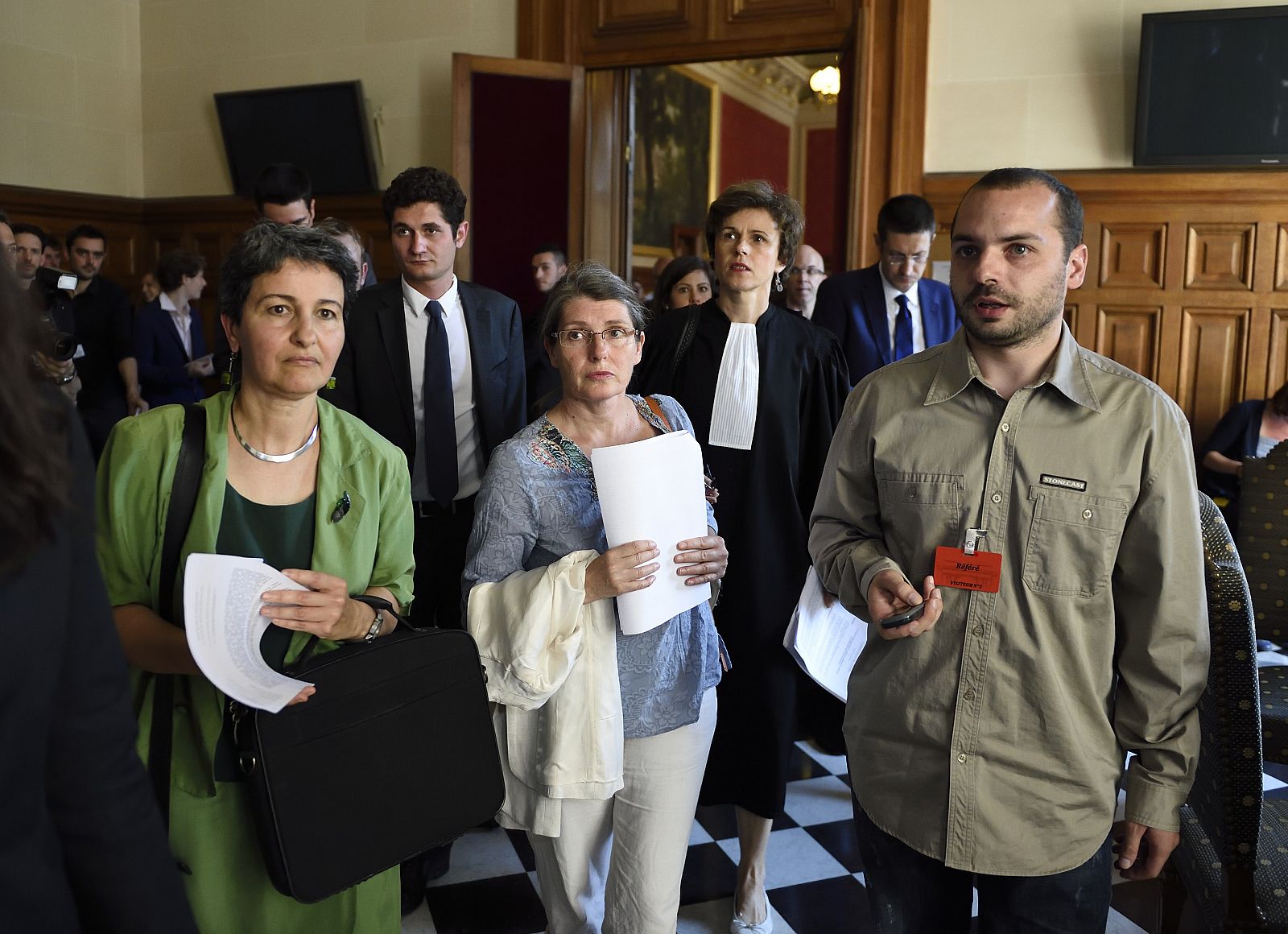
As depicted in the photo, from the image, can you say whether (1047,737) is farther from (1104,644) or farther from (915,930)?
(915,930)

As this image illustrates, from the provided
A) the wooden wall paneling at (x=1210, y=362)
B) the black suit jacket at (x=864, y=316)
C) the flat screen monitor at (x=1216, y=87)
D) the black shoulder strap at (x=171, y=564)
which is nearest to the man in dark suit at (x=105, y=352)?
the black suit jacket at (x=864, y=316)

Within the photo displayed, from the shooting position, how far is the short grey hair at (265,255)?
172cm

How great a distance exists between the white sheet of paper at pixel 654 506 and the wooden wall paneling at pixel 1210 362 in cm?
468

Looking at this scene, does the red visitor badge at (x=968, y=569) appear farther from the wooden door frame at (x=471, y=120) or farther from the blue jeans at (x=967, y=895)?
A: the wooden door frame at (x=471, y=120)

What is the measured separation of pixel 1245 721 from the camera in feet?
5.48

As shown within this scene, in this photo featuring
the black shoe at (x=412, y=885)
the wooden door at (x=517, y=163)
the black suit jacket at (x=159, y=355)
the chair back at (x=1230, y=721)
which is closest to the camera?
the chair back at (x=1230, y=721)

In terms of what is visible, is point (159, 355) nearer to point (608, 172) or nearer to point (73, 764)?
point (608, 172)

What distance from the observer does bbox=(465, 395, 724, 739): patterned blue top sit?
196 cm

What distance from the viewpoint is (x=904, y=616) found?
1527 millimetres

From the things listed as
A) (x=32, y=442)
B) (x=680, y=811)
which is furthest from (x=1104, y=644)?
(x=32, y=442)

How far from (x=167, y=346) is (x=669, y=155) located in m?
6.44

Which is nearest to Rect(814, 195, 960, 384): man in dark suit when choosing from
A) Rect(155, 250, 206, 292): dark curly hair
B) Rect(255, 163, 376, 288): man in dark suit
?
Rect(255, 163, 376, 288): man in dark suit

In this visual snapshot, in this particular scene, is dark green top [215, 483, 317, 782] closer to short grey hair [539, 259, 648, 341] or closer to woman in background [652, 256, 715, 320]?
short grey hair [539, 259, 648, 341]

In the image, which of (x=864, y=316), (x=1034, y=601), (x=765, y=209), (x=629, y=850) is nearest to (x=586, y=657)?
(x=629, y=850)
